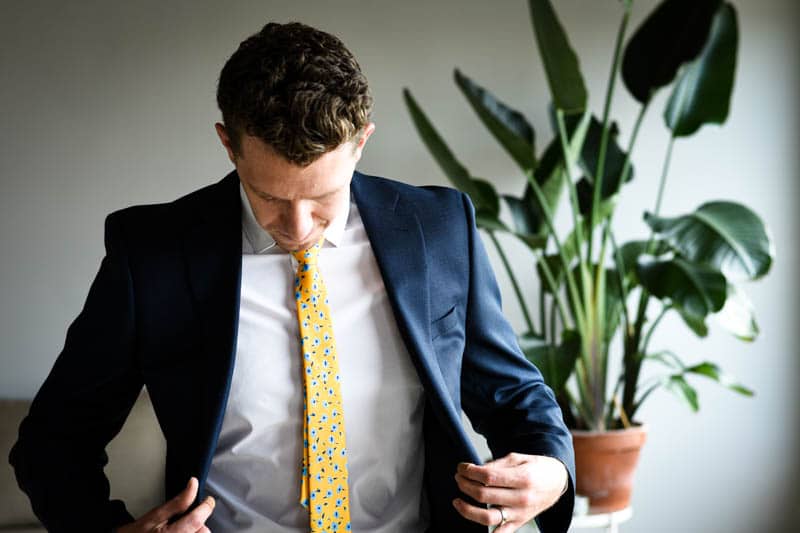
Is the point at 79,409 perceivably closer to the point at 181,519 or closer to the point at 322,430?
the point at 181,519

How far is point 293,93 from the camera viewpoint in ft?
3.59

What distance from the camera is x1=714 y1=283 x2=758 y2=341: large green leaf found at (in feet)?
8.17

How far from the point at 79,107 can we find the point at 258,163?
1808mm

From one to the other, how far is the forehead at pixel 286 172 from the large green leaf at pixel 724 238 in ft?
4.99

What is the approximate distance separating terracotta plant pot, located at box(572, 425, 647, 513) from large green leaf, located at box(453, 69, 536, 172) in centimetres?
79

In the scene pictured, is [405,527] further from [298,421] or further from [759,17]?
[759,17]

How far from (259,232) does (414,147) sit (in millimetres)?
1594

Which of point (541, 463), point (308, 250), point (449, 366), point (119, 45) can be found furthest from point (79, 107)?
point (541, 463)

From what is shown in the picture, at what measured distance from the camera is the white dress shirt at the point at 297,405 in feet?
4.37

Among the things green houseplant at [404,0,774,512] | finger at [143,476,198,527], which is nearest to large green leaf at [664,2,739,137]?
green houseplant at [404,0,774,512]

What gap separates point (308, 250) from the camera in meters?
1.38

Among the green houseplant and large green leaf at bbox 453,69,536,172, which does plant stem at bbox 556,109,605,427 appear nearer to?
the green houseplant

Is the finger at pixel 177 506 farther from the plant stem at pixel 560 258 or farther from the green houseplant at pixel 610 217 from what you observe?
the plant stem at pixel 560 258

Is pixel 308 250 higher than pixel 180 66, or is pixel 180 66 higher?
pixel 180 66
